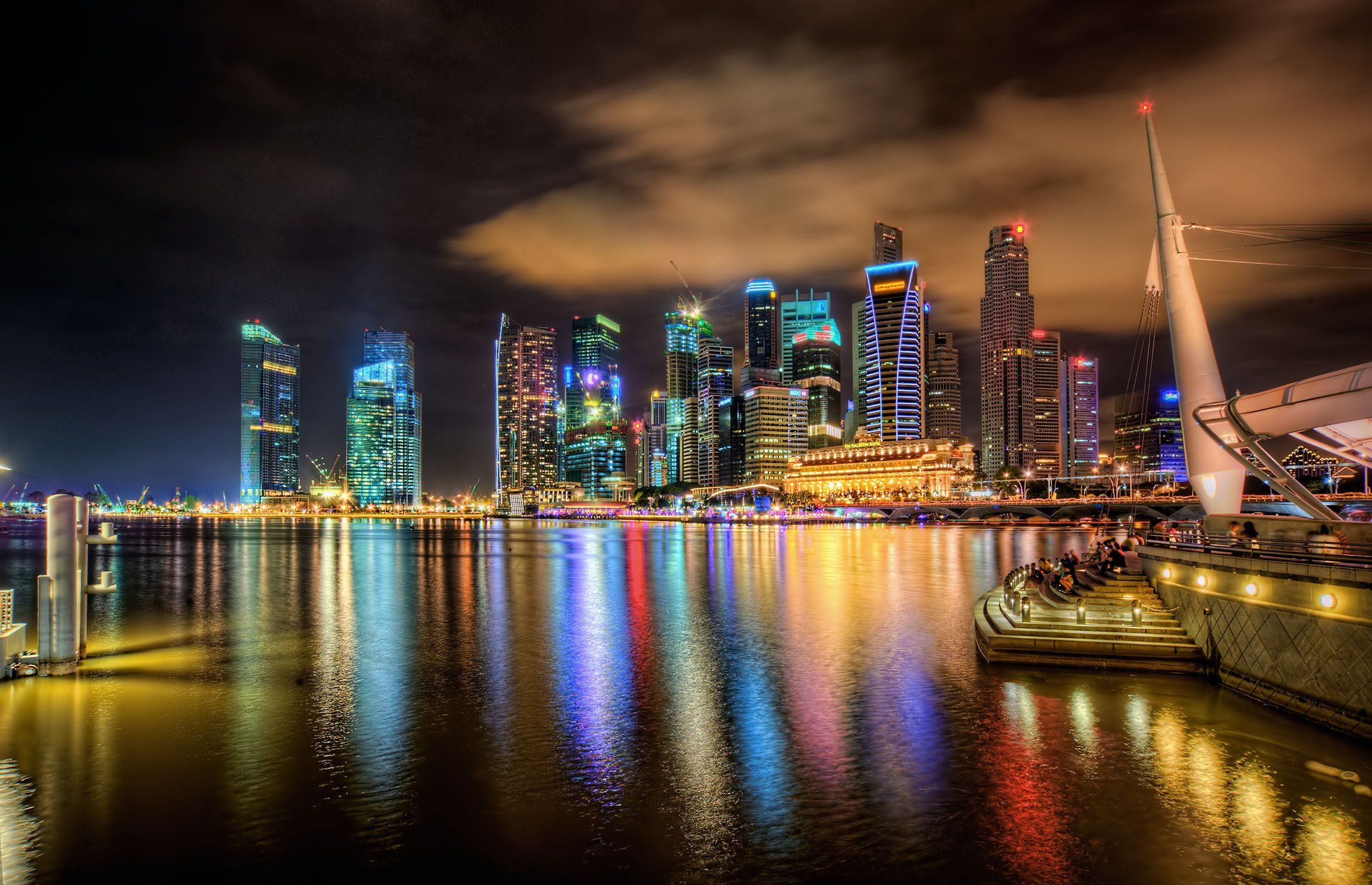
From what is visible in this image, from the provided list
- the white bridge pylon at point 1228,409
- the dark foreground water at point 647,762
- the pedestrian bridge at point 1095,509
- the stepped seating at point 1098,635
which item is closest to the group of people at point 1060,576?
the stepped seating at point 1098,635

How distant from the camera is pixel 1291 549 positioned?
21.5 meters

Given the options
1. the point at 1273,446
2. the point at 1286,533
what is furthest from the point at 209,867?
the point at 1273,446

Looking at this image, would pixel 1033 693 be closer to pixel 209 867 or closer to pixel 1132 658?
pixel 1132 658

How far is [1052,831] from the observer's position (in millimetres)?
12750

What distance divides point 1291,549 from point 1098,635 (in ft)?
18.3

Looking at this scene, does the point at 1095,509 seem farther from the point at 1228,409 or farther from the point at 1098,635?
the point at 1098,635

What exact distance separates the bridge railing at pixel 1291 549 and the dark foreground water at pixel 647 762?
375 cm

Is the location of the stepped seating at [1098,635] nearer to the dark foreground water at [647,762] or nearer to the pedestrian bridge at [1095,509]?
the dark foreground water at [647,762]

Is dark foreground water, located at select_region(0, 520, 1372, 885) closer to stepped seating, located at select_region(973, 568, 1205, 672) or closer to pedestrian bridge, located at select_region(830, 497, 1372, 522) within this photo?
stepped seating, located at select_region(973, 568, 1205, 672)

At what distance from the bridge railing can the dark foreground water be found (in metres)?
3.75

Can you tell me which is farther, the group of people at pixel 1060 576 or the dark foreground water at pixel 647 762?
the group of people at pixel 1060 576

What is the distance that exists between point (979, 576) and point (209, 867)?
50497mm

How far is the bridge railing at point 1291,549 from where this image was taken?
17.7 m

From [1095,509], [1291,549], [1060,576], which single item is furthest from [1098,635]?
[1095,509]
